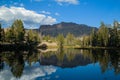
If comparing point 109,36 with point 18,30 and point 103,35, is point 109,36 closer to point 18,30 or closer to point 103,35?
point 103,35

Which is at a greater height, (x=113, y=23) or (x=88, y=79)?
(x=113, y=23)

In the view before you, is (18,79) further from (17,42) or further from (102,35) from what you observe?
(102,35)

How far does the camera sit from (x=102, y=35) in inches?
5600

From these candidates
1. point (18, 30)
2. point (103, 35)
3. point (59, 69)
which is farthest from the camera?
point (103, 35)

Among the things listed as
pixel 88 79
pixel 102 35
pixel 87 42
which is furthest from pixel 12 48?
pixel 87 42

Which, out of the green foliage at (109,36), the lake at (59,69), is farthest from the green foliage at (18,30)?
the lake at (59,69)

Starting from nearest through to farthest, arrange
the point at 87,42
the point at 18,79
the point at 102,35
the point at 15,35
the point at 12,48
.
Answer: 1. the point at 18,79
2. the point at 12,48
3. the point at 15,35
4. the point at 102,35
5. the point at 87,42

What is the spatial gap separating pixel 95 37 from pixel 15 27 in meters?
59.6

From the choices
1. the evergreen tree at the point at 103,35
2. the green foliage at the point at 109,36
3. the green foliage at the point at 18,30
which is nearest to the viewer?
the green foliage at the point at 18,30

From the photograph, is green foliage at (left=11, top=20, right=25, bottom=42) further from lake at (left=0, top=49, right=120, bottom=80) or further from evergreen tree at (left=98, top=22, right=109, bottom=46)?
lake at (left=0, top=49, right=120, bottom=80)

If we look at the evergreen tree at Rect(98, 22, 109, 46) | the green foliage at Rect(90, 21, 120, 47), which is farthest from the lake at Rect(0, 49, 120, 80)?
the evergreen tree at Rect(98, 22, 109, 46)

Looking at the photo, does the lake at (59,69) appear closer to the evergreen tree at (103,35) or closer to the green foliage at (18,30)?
the green foliage at (18,30)

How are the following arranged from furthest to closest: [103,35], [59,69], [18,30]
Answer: [103,35]
[18,30]
[59,69]

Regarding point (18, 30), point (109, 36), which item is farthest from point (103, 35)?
point (18, 30)
